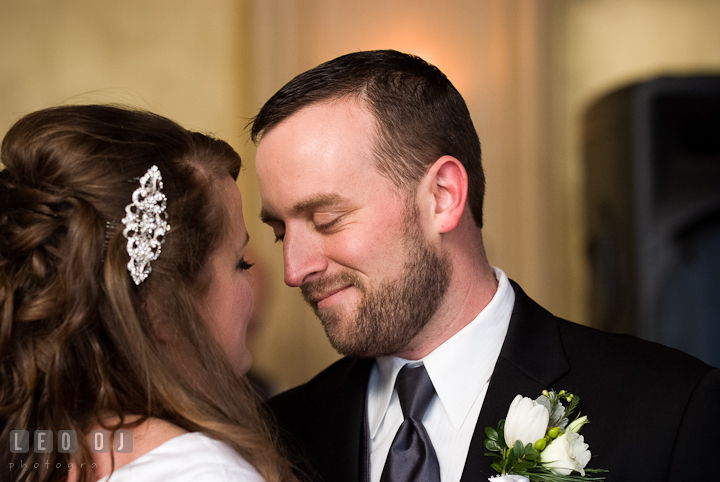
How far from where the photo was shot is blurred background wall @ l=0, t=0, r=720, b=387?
12.9 ft

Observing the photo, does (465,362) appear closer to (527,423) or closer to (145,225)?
(527,423)

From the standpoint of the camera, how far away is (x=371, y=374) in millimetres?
2012

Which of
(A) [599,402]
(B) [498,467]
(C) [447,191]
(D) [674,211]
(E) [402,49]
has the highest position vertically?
(E) [402,49]

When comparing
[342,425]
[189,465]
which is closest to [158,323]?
[189,465]

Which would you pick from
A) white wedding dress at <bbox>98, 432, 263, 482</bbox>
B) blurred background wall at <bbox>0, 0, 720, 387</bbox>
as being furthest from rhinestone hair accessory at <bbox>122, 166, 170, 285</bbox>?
blurred background wall at <bbox>0, 0, 720, 387</bbox>

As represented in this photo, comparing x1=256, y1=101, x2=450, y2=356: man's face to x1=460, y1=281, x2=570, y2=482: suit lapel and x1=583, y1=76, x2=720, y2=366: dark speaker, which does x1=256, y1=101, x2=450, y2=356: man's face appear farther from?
x1=583, y1=76, x2=720, y2=366: dark speaker

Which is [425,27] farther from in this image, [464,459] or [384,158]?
[464,459]

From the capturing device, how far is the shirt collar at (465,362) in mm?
1712

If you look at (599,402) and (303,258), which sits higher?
(303,258)

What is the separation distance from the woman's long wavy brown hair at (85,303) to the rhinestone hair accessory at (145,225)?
0.02 m

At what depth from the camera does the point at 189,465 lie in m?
1.15

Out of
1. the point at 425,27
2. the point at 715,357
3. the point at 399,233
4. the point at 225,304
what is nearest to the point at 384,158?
the point at 399,233

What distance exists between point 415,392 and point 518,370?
0.27 metres

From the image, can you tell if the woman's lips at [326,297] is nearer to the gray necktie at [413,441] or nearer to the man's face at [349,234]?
the man's face at [349,234]
